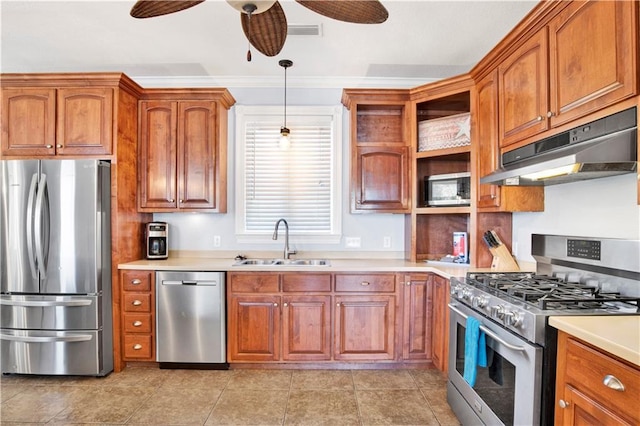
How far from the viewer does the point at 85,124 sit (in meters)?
2.80

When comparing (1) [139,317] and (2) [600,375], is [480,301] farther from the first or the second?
(1) [139,317]

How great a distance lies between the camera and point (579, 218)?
210 centimetres

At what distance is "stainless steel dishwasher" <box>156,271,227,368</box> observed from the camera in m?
2.77

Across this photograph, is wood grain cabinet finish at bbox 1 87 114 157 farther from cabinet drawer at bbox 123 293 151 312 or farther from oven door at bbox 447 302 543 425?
oven door at bbox 447 302 543 425

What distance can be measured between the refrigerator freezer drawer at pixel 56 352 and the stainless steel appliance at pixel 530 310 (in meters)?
2.75

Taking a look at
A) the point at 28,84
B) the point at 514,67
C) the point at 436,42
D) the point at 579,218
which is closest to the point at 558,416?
the point at 579,218

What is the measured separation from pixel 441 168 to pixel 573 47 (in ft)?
5.36

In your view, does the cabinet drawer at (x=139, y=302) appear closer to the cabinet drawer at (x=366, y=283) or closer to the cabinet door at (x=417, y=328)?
the cabinet drawer at (x=366, y=283)

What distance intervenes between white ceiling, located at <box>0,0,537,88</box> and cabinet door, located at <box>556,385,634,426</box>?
2319 millimetres

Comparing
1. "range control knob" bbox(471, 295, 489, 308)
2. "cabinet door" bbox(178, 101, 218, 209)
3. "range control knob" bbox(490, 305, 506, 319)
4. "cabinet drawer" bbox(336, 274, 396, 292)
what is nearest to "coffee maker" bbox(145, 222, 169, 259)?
"cabinet door" bbox(178, 101, 218, 209)

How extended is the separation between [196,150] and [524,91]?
2654 mm

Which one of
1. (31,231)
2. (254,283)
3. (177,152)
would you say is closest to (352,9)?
(254,283)

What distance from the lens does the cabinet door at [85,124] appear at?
110 inches

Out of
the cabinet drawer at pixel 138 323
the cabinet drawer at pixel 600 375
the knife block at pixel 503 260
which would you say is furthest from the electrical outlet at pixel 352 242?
the cabinet drawer at pixel 600 375
